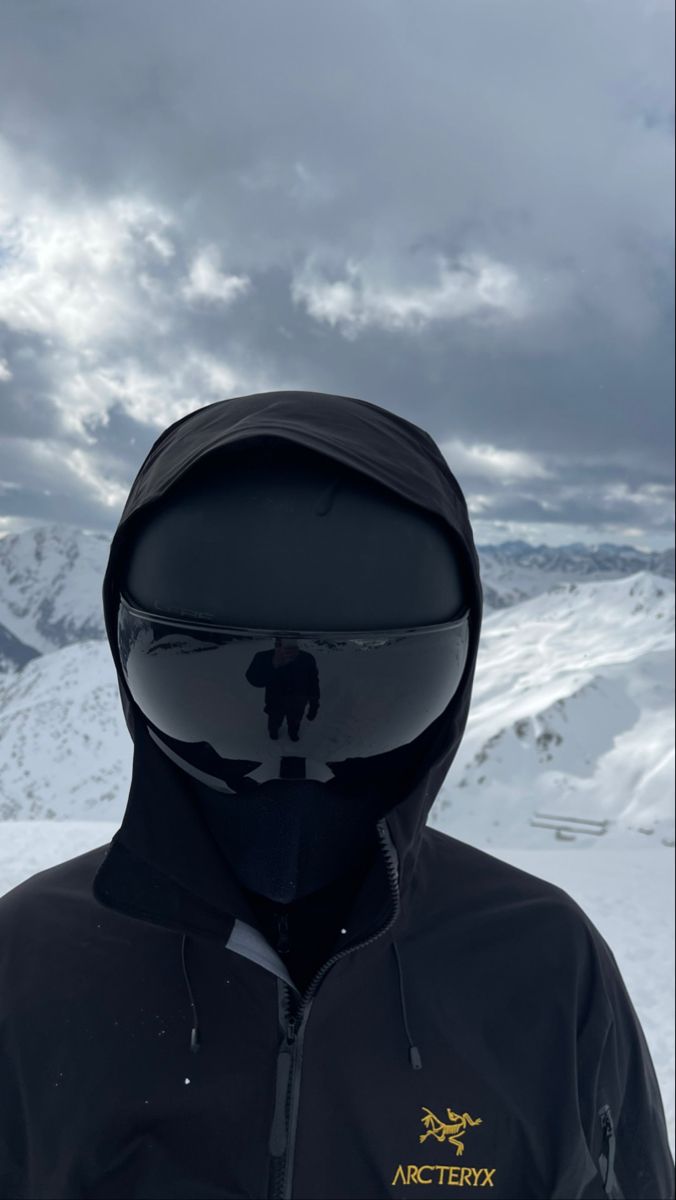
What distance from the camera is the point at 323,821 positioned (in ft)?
4.06

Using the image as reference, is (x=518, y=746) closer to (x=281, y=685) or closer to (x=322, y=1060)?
(x=322, y=1060)

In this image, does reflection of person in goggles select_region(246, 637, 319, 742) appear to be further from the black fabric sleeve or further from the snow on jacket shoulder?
the black fabric sleeve

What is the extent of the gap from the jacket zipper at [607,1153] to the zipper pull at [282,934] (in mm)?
673

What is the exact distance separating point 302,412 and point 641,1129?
1539mm

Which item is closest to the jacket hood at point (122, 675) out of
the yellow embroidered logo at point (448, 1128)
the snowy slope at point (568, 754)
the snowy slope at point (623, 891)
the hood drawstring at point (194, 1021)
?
the hood drawstring at point (194, 1021)

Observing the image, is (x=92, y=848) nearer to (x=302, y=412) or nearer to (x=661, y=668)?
(x=302, y=412)

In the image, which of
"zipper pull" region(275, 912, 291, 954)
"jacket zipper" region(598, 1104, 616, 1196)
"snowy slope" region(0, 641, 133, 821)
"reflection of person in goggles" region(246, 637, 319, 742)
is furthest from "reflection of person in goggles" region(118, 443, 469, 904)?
"jacket zipper" region(598, 1104, 616, 1196)

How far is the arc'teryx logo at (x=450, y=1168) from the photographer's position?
45.5 inches

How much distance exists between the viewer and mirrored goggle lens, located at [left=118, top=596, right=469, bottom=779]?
105 cm

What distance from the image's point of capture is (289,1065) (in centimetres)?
114

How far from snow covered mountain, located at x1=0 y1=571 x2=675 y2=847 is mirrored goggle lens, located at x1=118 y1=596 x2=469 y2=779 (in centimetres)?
22

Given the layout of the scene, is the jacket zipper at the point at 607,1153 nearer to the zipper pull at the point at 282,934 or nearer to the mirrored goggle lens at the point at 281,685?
the zipper pull at the point at 282,934

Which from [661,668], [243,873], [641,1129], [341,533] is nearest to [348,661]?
[341,533]

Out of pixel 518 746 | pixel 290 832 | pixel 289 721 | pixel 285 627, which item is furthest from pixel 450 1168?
pixel 518 746
